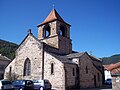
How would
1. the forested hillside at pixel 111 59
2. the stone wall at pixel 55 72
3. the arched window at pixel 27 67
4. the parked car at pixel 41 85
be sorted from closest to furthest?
the parked car at pixel 41 85
the stone wall at pixel 55 72
the arched window at pixel 27 67
the forested hillside at pixel 111 59

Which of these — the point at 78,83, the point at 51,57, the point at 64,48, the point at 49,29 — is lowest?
the point at 78,83

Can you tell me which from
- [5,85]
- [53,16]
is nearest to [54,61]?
[5,85]

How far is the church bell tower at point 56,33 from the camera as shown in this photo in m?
33.2

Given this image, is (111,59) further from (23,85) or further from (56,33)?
(23,85)

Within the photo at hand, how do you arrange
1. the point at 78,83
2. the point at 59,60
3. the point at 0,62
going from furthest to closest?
the point at 0,62 → the point at 78,83 → the point at 59,60

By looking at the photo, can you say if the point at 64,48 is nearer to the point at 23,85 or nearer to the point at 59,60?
the point at 59,60

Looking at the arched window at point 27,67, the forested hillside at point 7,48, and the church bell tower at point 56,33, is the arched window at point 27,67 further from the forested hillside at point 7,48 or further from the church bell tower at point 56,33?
the forested hillside at point 7,48

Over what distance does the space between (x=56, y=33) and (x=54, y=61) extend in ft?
26.9

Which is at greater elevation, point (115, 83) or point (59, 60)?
point (59, 60)

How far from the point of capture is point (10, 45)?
74.9 meters

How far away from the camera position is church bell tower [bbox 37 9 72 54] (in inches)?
1308

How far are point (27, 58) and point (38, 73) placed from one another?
14.2 ft

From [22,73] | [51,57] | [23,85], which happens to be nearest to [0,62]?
[22,73]

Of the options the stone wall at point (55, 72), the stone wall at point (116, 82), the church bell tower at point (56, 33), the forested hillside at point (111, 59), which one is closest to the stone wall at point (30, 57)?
→ the stone wall at point (55, 72)
